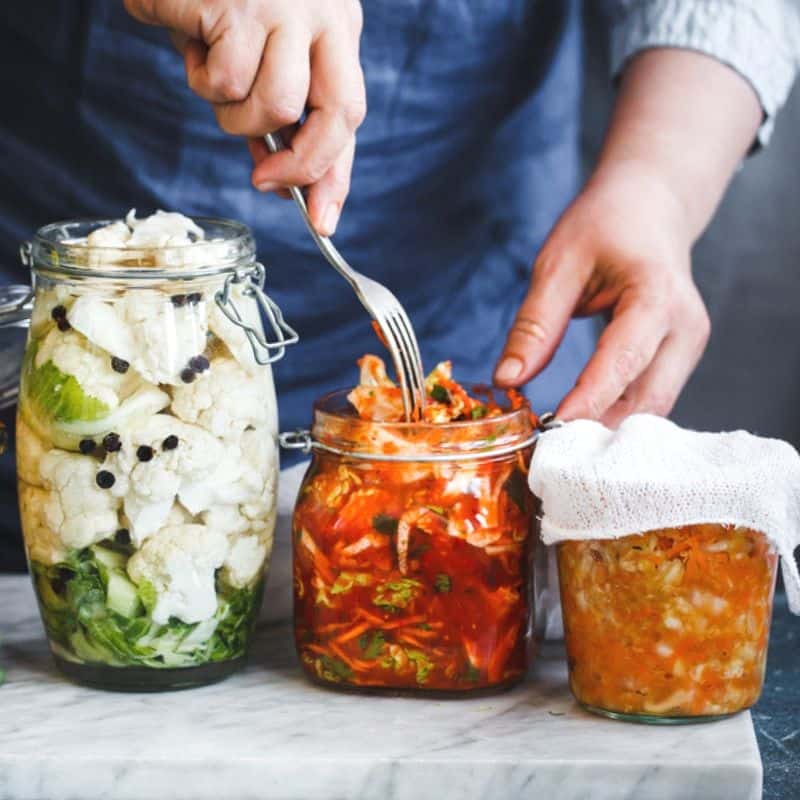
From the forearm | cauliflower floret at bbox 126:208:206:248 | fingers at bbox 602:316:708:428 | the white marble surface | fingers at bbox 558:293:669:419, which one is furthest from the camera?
the forearm

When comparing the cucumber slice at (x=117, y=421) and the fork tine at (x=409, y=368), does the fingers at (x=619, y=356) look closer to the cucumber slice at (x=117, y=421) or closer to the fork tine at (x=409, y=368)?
the fork tine at (x=409, y=368)

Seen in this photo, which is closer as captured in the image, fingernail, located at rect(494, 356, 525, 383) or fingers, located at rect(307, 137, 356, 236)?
fingers, located at rect(307, 137, 356, 236)

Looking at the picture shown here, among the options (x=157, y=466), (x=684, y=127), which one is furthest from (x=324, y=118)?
(x=684, y=127)

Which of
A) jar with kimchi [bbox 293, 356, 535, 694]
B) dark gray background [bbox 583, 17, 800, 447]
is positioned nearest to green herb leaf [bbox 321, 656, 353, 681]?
jar with kimchi [bbox 293, 356, 535, 694]

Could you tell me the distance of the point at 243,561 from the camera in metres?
1.00

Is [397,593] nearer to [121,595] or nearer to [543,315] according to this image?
[121,595]

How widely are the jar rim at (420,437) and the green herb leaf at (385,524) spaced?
4 centimetres

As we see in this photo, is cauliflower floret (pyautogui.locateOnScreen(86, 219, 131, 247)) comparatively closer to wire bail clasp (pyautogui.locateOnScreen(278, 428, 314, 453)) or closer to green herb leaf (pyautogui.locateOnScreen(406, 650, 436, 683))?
wire bail clasp (pyautogui.locateOnScreen(278, 428, 314, 453))

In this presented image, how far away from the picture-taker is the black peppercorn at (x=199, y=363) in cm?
95

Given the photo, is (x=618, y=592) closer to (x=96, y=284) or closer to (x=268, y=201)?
(x=96, y=284)

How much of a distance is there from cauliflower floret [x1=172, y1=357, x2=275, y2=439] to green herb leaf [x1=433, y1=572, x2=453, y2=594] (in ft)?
0.52

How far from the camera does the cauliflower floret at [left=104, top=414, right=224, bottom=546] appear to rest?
94 centimetres

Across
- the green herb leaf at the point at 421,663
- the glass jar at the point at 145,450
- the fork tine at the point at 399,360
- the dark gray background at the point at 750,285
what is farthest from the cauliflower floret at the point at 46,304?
the dark gray background at the point at 750,285

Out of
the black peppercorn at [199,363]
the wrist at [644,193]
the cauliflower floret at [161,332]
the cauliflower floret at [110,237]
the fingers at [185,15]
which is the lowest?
the black peppercorn at [199,363]
